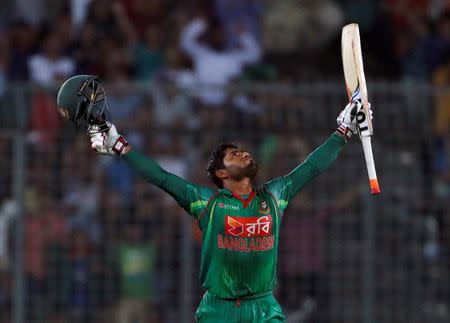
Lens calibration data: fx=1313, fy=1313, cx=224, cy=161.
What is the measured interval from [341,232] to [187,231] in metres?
1.47

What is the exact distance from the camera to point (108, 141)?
8641 mm

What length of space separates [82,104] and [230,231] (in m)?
1.29

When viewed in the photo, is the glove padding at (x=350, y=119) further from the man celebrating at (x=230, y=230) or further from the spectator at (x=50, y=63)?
the spectator at (x=50, y=63)

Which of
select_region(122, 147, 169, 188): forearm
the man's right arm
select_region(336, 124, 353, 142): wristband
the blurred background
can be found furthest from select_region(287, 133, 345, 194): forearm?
the blurred background

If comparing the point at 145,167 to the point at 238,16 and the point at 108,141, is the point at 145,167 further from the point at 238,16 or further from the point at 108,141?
the point at 238,16

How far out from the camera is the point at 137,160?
863 cm

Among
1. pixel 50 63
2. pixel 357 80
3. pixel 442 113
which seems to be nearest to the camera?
pixel 357 80

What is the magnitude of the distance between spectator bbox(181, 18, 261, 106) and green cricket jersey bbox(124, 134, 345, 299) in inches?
221

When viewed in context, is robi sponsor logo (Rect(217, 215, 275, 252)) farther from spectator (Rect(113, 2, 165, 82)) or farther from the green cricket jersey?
spectator (Rect(113, 2, 165, 82))

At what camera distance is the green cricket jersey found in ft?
28.3

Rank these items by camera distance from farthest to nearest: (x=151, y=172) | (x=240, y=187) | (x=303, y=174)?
(x=303, y=174) < (x=240, y=187) < (x=151, y=172)

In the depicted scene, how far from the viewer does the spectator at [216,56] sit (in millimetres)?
14422

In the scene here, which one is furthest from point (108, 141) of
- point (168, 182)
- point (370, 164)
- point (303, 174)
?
point (370, 164)

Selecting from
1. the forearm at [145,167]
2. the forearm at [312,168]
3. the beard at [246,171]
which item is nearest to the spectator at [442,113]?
the forearm at [312,168]
